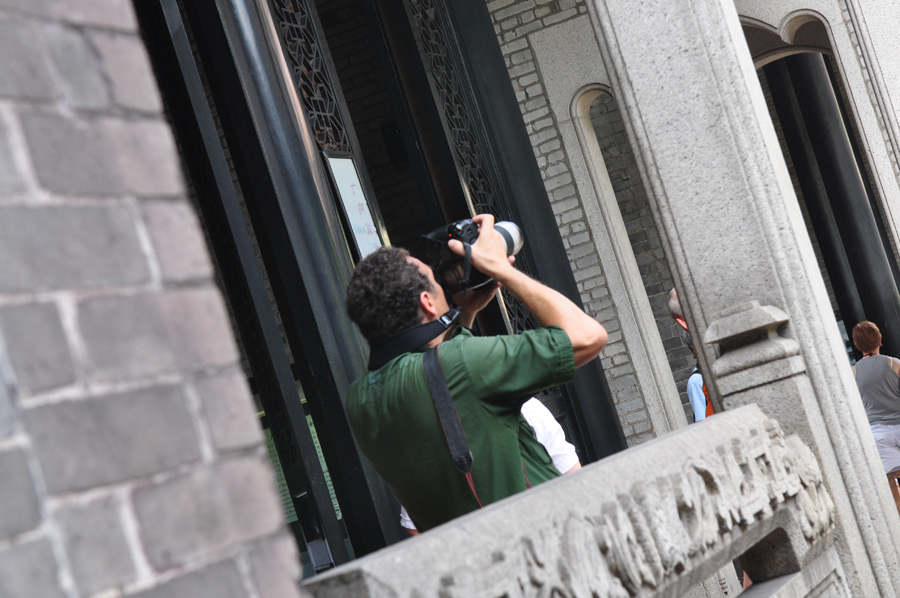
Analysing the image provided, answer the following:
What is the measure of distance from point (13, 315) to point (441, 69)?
14.5 ft

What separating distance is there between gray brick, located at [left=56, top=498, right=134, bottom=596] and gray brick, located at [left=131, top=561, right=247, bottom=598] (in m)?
0.03

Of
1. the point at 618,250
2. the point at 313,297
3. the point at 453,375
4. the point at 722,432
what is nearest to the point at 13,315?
the point at 453,375

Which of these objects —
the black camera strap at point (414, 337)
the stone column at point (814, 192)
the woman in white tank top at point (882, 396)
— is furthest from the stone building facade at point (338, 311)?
the stone column at point (814, 192)

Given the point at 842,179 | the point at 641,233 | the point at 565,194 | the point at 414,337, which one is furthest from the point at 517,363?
the point at 842,179

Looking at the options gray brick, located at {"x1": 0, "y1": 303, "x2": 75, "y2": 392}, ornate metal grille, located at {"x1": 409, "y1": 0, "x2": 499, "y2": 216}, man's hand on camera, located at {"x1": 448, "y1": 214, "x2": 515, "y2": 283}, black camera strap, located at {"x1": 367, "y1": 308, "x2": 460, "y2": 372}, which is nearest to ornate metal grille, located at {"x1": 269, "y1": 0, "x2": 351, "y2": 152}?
ornate metal grille, located at {"x1": 409, "y1": 0, "x2": 499, "y2": 216}

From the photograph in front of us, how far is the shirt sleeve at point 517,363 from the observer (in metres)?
1.97

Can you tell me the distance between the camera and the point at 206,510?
80 centimetres

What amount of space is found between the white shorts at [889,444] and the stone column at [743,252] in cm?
322

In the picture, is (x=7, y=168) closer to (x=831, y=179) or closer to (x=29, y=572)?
(x=29, y=572)

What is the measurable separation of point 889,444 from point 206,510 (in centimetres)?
590

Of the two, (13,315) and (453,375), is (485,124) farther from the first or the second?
(13,315)

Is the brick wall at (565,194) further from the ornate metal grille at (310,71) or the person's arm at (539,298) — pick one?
the person's arm at (539,298)

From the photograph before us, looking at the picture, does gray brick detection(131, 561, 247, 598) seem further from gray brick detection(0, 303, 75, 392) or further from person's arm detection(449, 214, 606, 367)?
person's arm detection(449, 214, 606, 367)

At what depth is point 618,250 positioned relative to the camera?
6.36m
